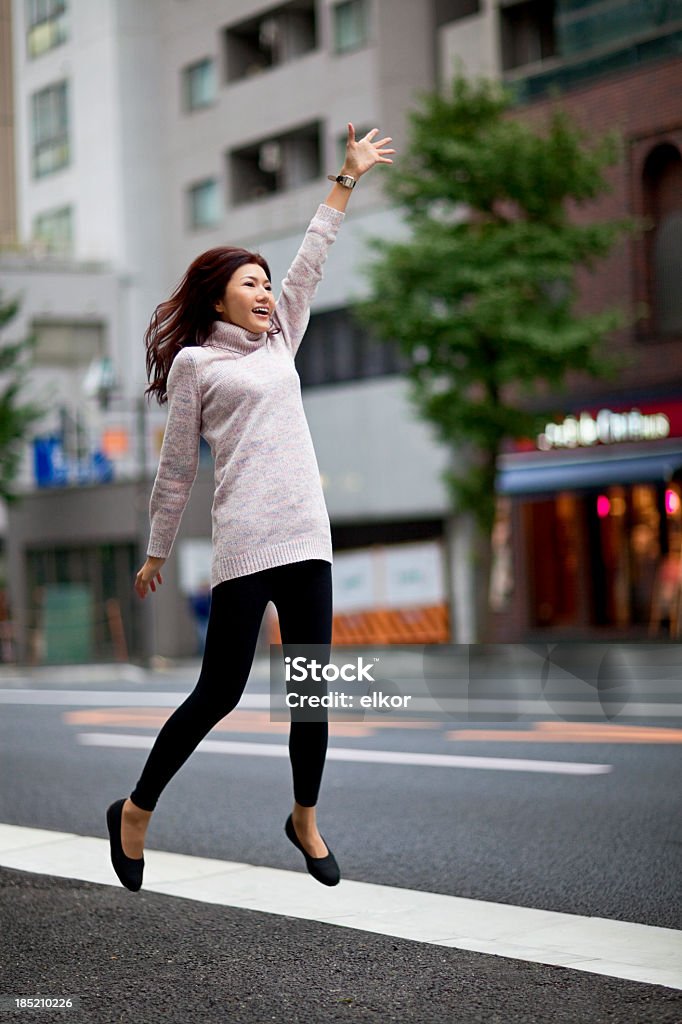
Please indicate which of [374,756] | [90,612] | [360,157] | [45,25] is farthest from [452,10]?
[360,157]

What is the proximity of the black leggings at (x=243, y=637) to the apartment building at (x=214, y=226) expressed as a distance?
63.8ft

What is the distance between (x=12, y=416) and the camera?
109ft

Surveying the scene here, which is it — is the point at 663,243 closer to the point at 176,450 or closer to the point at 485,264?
the point at 485,264

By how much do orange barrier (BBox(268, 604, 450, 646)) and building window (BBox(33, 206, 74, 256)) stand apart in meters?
17.8

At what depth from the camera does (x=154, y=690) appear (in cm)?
1817

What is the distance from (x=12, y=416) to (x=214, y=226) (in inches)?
269

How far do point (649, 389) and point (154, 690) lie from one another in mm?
9217

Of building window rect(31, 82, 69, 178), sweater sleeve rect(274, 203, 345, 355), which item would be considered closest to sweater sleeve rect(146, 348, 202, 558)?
sweater sleeve rect(274, 203, 345, 355)

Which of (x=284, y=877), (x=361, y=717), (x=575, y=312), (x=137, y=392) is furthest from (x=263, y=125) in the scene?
(x=284, y=877)

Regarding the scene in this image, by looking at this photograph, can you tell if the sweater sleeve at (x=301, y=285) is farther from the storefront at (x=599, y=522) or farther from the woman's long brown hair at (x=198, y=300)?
the storefront at (x=599, y=522)

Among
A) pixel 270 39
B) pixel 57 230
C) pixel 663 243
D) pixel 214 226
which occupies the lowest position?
pixel 663 243

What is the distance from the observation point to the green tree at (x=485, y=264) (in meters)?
20.1

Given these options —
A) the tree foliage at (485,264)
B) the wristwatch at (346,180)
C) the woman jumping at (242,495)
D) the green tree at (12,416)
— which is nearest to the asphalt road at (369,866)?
the woman jumping at (242,495)

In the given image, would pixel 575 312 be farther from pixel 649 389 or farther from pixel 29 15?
pixel 29 15
